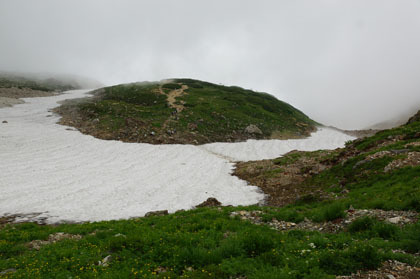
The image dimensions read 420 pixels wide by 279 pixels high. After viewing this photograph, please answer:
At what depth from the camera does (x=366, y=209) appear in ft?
38.4

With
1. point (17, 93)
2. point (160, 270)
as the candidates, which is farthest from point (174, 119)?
point (17, 93)

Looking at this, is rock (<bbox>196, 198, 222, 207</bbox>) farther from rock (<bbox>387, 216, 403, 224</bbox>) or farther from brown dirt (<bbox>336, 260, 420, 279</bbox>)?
brown dirt (<bbox>336, 260, 420, 279</bbox>)

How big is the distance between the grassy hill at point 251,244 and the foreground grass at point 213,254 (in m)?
0.03

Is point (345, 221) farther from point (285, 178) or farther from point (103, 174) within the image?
point (103, 174)

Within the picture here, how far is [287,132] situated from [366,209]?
5892 centimetres

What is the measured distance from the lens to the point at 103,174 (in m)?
27.4

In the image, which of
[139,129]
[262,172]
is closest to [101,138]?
[139,129]

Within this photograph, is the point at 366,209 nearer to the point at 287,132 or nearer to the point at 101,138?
the point at 101,138

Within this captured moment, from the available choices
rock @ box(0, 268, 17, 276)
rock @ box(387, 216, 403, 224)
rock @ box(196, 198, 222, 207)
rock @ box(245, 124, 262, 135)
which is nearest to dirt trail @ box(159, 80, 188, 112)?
rock @ box(245, 124, 262, 135)

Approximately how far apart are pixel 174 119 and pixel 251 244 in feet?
166

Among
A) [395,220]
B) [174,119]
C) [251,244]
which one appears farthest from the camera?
[174,119]

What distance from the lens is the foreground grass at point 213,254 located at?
7000 mm

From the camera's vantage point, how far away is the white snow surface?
18.2 m

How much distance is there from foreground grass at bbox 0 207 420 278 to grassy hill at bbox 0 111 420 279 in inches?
1.3
